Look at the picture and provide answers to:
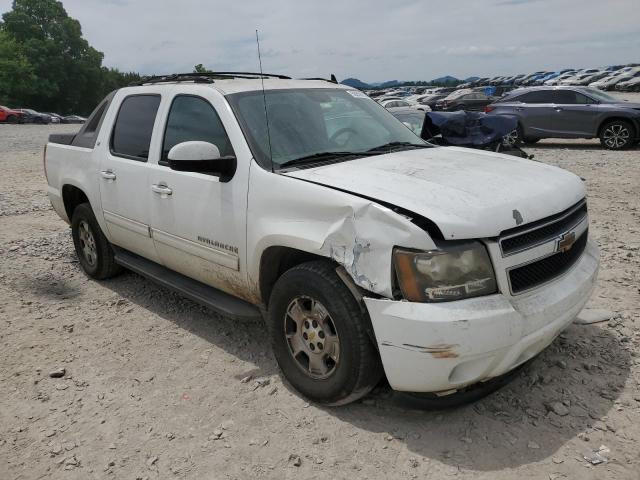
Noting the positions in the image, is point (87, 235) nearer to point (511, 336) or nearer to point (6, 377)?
point (6, 377)

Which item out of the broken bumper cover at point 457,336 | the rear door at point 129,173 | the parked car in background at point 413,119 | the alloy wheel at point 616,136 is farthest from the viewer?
the alloy wheel at point 616,136

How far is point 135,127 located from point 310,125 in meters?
1.61

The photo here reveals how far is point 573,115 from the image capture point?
544 inches

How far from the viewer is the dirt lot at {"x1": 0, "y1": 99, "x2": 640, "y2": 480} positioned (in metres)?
2.58

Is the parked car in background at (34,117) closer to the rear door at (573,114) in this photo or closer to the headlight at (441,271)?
the rear door at (573,114)

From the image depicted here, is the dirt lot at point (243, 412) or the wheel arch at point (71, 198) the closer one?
the dirt lot at point (243, 412)

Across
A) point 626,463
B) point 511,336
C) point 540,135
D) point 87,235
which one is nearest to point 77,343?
point 87,235

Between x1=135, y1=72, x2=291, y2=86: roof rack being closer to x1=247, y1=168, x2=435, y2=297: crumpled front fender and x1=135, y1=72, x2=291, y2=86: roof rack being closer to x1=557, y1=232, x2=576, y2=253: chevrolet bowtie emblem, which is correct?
x1=247, y1=168, x2=435, y2=297: crumpled front fender

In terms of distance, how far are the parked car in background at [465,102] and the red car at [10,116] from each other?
32.1 m

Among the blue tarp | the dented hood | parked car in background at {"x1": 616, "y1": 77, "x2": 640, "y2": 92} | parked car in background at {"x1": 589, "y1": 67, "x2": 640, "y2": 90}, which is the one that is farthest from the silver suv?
parked car in background at {"x1": 589, "y1": 67, "x2": 640, "y2": 90}

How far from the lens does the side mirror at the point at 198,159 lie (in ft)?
10.1

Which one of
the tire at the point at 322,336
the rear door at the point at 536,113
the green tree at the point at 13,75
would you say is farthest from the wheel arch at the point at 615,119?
the green tree at the point at 13,75

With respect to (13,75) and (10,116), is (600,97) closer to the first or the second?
(10,116)

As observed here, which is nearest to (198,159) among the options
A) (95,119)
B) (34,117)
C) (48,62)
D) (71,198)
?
(95,119)
